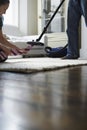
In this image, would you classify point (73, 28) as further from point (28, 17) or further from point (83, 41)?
point (28, 17)

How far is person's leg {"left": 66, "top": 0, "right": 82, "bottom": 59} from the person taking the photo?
310 cm

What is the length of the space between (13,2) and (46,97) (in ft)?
16.1

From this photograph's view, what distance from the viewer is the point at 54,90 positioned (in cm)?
103

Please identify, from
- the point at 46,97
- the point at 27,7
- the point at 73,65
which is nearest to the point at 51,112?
the point at 46,97

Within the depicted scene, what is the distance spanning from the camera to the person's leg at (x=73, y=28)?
122 inches

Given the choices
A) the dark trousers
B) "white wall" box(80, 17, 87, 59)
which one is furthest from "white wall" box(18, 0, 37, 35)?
the dark trousers

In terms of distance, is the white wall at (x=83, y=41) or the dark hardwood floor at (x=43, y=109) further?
the white wall at (x=83, y=41)

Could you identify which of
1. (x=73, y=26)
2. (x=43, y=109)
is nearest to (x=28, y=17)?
(x=73, y=26)

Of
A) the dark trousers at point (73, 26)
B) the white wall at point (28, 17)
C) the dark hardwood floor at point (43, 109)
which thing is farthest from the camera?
the white wall at point (28, 17)

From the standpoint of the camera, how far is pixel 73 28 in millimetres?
3166

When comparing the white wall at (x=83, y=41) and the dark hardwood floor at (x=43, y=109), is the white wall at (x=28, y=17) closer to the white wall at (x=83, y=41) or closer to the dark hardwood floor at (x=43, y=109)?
the white wall at (x=83, y=41)

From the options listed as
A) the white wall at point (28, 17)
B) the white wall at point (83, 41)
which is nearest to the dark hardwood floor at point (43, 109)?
the white wall at point (83, 41)

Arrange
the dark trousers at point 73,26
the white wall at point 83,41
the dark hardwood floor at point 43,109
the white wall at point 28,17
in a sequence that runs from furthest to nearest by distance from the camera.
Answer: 1. the white wall at point 28,17
2. the white wall at point 83,41
3. the dark trousers at point 73,26
4. the dark hardwood floor at point 43,109

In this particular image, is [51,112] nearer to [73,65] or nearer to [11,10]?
[73,65]
